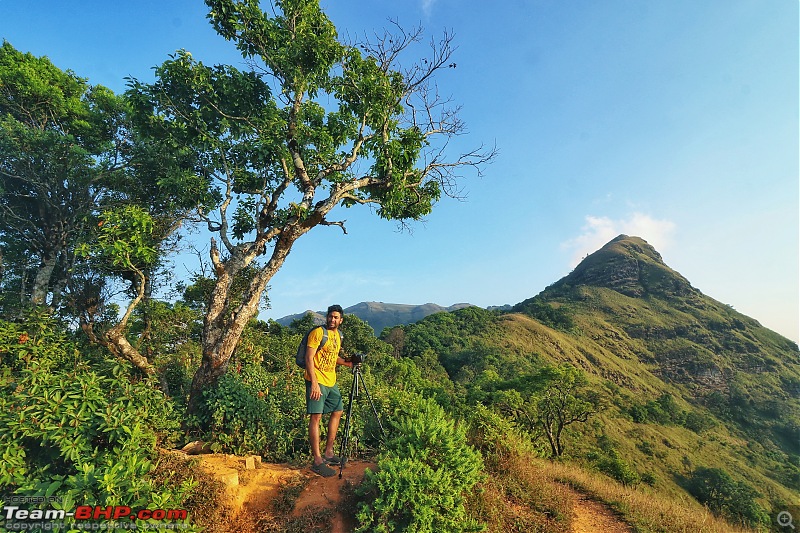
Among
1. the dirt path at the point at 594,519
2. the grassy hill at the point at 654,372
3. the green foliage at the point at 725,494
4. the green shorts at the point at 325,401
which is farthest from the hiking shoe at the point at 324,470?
the green foliage at the point at 725,494

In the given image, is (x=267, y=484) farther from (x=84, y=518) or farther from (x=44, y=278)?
(x=44, y=278)

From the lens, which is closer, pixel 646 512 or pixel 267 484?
pixel 267 484

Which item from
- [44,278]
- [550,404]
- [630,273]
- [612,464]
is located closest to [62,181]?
[44,278]

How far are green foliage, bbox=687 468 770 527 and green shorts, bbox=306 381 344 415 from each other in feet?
131

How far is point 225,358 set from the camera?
6.22 m

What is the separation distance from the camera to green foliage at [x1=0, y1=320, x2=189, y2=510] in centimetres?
287

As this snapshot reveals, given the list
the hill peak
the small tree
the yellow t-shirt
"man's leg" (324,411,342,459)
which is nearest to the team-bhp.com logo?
the yellow t-shirt

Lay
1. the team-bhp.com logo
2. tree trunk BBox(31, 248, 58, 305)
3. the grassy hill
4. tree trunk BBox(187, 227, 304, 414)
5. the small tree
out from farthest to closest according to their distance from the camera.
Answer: the grassy hill
the small tree
tree trunk BBox(31, 248, 58, 305)
tree trunk BBox(187, 227, 304, 414)
the team-bhp.com logo

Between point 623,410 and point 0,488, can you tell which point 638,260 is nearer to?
point 623,410

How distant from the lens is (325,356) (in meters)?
4.91

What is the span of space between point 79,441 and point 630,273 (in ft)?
420

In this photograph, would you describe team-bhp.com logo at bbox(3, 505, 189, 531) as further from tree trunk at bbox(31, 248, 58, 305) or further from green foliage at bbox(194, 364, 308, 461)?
tree trunk at bbox(31, 248, 58, 305)

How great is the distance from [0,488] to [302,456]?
11.5 ft

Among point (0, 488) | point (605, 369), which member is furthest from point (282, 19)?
point (605, 369)
